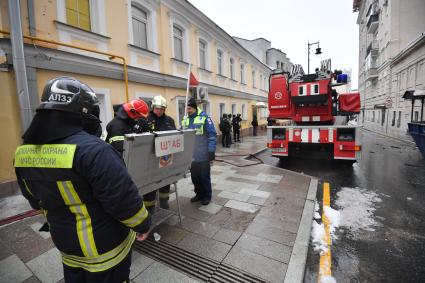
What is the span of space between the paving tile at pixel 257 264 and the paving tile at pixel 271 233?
1.48 ft

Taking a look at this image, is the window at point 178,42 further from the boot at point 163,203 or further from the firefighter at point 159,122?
the boot at point 163,203

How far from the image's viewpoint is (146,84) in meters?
8.33

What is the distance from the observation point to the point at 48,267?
102 inches

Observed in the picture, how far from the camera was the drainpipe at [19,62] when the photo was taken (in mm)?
4508

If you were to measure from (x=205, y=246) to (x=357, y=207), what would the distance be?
303 centimetres

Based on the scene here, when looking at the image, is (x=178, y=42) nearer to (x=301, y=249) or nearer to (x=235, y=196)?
(x=235, y=196)

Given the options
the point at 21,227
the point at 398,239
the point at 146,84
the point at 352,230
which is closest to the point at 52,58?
the point at 146,84

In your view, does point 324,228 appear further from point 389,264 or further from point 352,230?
point 389,264

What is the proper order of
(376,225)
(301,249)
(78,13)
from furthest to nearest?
(78,13) < (376,225) < (301,249)

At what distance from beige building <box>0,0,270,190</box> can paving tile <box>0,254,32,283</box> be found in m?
2.81

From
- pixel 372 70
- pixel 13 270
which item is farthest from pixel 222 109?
pixel 372 70

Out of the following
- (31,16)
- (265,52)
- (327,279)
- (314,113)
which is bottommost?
(327,279)

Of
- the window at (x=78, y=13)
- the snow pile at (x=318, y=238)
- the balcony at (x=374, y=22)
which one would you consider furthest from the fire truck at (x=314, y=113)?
the balcony at (x=374, y=22)

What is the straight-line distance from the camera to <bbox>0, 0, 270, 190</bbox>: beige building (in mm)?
4805
